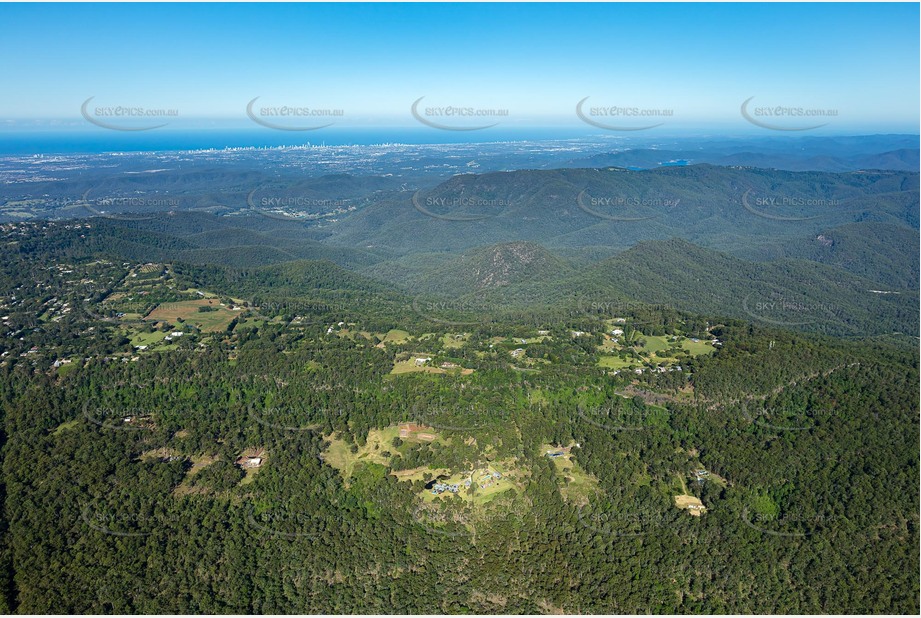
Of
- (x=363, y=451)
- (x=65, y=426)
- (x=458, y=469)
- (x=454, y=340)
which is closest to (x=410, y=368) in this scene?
(x=454, y=340)

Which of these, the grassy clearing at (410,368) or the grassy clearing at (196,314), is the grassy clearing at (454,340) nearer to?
the grassy clearing at (410,368)

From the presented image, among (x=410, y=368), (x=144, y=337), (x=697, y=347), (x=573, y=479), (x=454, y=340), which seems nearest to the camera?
(x=573, y=479)

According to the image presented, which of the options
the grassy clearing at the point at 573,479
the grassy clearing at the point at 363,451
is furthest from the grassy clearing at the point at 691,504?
the grassy clearing at the point at 363,451

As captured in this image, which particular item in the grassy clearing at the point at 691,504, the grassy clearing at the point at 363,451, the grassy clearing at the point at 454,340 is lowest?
the grassy clearing at the point at 691,504

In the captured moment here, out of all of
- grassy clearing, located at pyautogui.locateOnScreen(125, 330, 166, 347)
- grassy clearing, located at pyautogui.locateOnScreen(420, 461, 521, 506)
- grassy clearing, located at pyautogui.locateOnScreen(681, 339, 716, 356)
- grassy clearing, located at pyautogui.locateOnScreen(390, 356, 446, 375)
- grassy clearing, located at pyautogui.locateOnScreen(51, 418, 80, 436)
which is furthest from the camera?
grassy clearing, located at pyautogui.locateOnScreen(125, 330, 166, 347)

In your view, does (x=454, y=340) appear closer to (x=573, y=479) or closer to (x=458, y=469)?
(x=458, y=469)

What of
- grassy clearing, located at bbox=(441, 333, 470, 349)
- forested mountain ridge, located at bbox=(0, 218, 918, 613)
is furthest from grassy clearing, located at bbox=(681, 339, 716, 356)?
grassy clearing, located at bbox=(441, 333, 470, 349)

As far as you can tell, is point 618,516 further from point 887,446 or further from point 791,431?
point 887,446

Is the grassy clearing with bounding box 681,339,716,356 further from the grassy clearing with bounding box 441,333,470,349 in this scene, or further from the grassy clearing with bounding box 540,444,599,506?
the grassy clearing with bounding box 441,333,470,349

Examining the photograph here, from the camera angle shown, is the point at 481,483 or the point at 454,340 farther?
the point at 454,340

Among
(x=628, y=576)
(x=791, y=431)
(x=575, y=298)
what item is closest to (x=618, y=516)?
(x=628, y=576)

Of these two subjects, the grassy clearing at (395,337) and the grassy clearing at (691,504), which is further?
the grassy clearing at (395,337)
